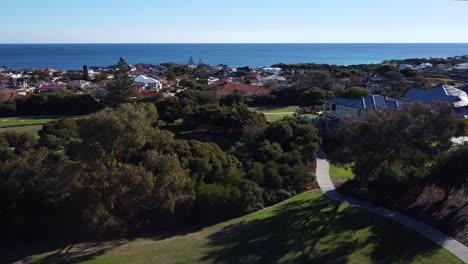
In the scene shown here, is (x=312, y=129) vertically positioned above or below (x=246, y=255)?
above

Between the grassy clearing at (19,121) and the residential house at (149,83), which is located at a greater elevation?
the residential house at (149,83)

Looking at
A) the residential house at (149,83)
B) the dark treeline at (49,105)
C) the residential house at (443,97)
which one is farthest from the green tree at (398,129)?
the residential house at (149,83)

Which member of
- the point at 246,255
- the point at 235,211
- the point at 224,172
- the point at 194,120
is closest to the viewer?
the point at 246,255

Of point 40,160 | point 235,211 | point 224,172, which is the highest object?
point 40,160

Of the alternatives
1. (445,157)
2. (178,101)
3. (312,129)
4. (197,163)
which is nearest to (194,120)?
(178,101)

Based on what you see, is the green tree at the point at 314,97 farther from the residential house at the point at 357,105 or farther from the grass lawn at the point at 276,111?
the residential house at the point at 357,105

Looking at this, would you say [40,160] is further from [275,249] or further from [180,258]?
[275,249]

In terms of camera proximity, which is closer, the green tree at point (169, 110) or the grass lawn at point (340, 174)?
the grass lawn at point (340, 174)
